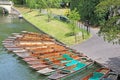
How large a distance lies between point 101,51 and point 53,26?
909 inches

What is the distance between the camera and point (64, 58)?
1695 inches

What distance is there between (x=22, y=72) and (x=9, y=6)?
61681 mm

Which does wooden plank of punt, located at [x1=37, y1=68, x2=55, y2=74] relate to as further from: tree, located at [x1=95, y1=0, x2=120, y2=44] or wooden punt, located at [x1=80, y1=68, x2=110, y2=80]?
tree, located at [x1=95, y1=0, x2=120, y2=44]

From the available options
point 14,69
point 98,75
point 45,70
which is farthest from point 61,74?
point 14,69

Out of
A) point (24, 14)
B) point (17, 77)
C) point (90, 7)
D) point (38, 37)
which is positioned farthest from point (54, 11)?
point (17, 77)

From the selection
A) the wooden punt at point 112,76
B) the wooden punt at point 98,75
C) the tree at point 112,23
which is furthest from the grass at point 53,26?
the tree at point 112,23

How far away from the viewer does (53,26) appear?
68.3m

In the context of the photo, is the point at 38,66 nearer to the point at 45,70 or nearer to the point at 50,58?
the point at 45,70

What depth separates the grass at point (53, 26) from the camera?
182 feet

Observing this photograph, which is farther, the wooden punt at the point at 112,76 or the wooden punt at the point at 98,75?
the wooden punt at the point at 98,75

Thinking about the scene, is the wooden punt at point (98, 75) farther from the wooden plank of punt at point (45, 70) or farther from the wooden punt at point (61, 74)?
→ the wooden plank of punt at point (45, 70)

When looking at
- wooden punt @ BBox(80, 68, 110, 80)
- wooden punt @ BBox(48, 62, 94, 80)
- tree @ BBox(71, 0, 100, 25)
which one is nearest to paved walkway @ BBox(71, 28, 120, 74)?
wooden punt @ BBox(80, 68, 110, 80)

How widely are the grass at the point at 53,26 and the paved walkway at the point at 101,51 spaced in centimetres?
225

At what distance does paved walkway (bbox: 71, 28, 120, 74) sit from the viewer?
136ft
